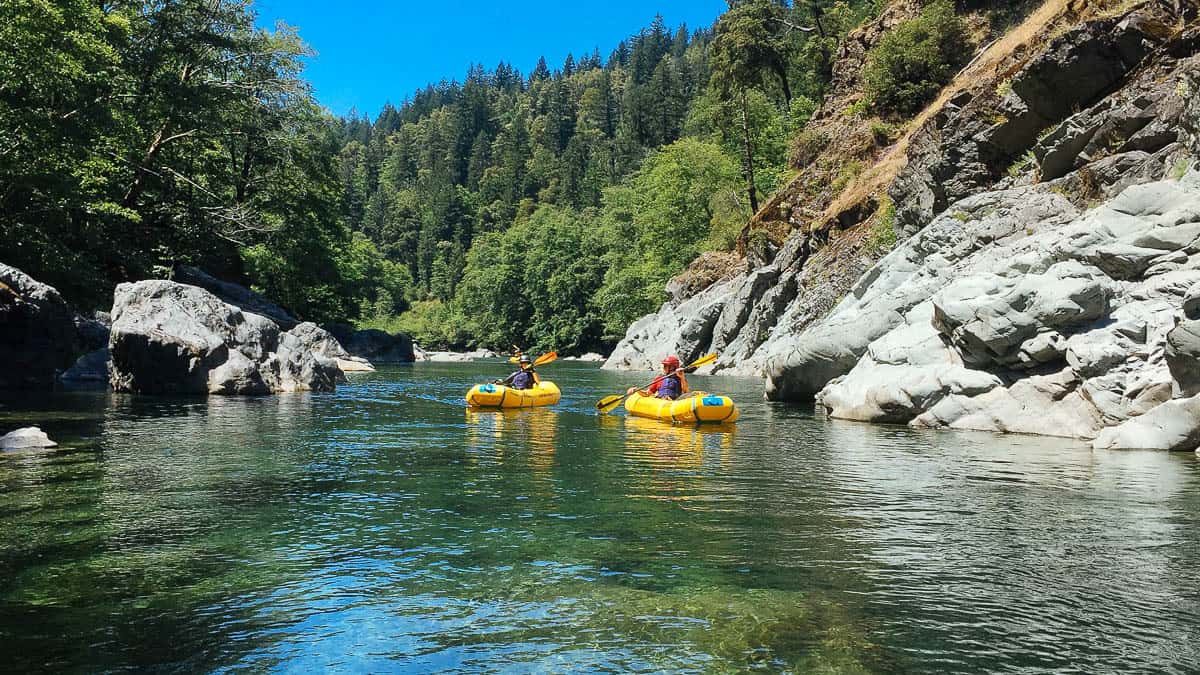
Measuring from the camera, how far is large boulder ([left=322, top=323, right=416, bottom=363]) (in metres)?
53.2

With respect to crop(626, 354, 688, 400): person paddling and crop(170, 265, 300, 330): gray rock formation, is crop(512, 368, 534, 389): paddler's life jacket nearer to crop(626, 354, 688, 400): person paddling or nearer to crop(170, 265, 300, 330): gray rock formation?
crop(626, 354, 688, 400): person paddling

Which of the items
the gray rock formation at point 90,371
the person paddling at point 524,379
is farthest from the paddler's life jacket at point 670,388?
the gray rock formation at point 90,371

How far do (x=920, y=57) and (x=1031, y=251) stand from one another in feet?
76.0

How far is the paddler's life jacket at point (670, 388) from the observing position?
1952cm

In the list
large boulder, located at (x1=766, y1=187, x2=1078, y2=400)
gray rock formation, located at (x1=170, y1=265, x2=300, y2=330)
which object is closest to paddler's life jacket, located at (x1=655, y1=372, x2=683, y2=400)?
large boulder, located at (x1=766, y1=187, x2=1078, y2=400)

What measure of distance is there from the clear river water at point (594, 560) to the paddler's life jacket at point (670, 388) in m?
6.08

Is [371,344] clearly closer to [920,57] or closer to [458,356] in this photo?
[458,356]

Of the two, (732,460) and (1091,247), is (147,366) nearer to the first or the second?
(732,460)

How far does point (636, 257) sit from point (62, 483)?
59118 mm

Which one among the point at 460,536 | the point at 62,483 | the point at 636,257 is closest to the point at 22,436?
the point at 62,483

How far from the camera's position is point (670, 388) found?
64.2 ft

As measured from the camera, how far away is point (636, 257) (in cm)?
6756

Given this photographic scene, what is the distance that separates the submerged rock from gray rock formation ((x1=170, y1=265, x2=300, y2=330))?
21.4m

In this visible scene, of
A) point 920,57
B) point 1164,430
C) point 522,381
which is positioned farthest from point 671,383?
point 920,57
